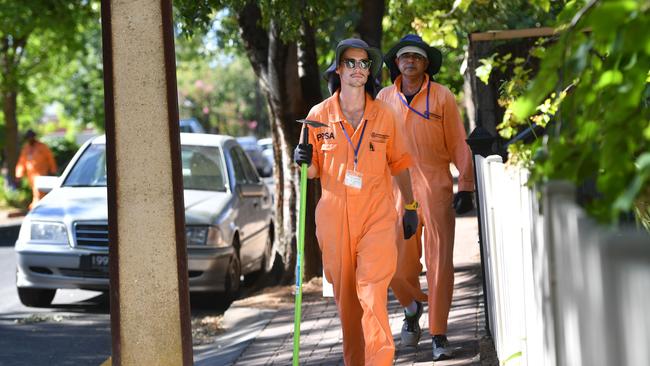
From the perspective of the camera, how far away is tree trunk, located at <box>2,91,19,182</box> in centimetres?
3241

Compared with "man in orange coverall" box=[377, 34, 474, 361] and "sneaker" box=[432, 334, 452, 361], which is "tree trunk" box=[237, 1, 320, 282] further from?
"sneaker" box=[432, 334, 452, 361]

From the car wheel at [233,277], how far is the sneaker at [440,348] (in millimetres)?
4403

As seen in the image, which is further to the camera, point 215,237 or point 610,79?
point 215,237

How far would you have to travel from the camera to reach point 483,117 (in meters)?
11.1

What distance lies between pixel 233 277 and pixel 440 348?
467 cm

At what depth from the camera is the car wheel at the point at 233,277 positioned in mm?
12008

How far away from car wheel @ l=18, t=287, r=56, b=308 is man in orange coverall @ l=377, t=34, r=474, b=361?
5.38 metres

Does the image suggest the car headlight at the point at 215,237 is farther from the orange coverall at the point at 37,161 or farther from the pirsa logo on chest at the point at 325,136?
the orange coverall at the point at 37,161

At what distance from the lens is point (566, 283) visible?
320cm

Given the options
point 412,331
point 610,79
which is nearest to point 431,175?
point 412,331

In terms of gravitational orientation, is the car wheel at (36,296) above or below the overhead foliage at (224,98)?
below

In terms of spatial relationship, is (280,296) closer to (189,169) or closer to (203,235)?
(203,235)

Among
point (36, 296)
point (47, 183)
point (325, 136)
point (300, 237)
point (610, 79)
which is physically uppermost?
point (47, 183)

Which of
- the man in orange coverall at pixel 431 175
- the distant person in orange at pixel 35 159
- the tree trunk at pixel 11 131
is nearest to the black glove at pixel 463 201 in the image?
the man in orange coverall at pixel 431 175
